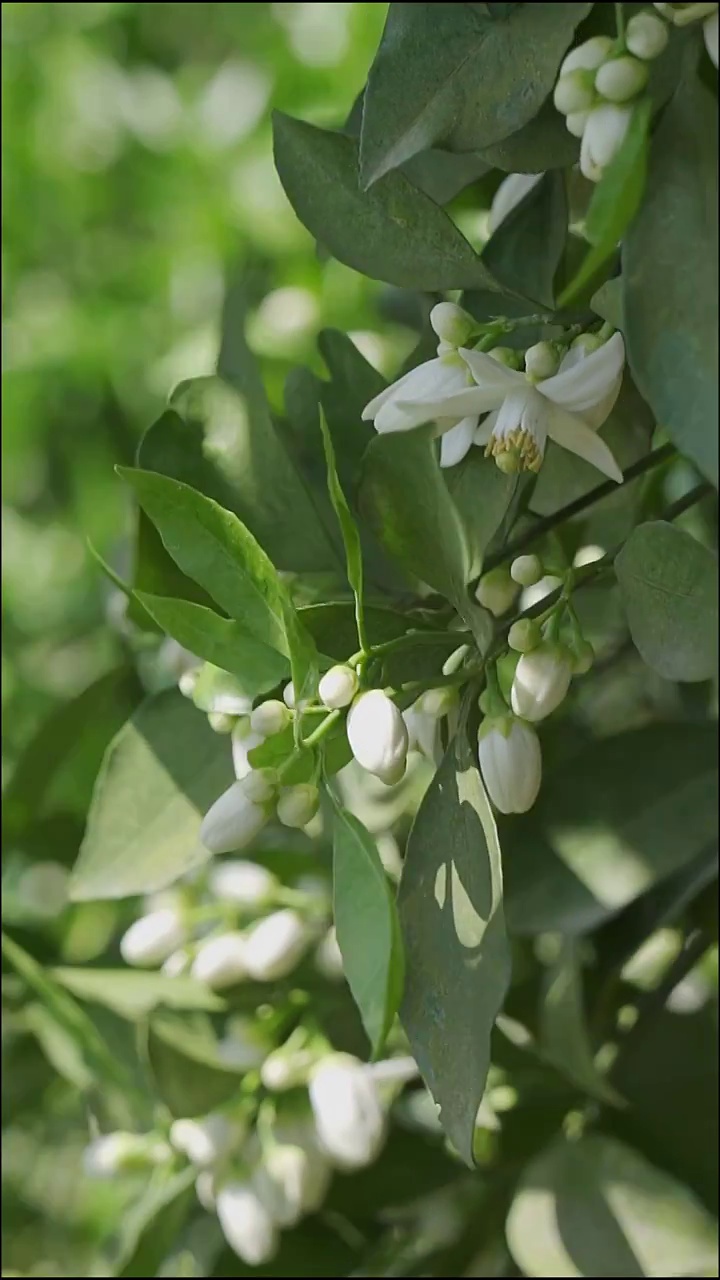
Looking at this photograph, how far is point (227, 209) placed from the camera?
1.03 m

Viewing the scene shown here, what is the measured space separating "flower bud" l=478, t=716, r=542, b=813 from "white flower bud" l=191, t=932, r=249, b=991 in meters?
0.21

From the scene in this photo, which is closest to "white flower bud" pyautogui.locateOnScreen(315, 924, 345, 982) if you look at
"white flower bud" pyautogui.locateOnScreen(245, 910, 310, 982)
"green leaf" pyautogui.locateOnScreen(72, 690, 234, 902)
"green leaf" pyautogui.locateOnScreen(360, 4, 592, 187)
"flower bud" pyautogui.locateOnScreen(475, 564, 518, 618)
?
"white flower bud" pyautogui.locateOnScreen(245, 910, 310, 982)

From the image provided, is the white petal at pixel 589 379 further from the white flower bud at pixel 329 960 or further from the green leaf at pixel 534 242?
the white flower bud at pixel 329 960

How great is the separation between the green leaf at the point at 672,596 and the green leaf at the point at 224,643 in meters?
0.08

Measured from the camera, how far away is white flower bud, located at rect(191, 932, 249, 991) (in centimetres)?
51

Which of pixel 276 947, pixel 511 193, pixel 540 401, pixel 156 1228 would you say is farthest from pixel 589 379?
pixel 156 1228

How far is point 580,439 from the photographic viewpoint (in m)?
0.31

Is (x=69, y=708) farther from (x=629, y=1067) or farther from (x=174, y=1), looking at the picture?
(x=174, y=1)

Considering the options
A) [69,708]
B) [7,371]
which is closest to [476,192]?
[69,708]

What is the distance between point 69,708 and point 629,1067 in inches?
10.4

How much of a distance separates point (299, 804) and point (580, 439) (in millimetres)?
105

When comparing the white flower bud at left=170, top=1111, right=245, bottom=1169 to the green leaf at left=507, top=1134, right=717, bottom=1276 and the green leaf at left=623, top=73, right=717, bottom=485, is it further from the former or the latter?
the green leaf at left=623, top=73, right=717, bottom=485

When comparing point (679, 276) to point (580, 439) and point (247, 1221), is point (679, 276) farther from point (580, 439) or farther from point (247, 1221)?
point (247, 1221)

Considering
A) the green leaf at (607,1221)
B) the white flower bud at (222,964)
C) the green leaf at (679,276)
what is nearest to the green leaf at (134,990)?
the white flower bud at (222,964)
